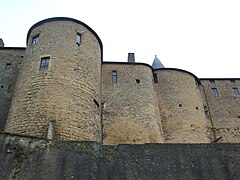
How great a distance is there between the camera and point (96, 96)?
12.7 meters

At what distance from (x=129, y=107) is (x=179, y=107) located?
13.8 feet

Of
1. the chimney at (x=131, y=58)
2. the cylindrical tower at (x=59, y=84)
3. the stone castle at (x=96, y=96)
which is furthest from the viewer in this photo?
the chimney at (x=131, y=58)

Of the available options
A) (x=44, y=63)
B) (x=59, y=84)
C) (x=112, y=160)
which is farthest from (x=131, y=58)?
(x=112, y=160)

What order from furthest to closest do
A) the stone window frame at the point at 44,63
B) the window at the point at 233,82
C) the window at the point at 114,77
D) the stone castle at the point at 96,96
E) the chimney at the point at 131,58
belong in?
the window at the point at 233,82, the chimney at the point at 131,58, the window at the point at 114,77, the stone window frame at the point at 44,63, the stone castle at the point at 96,96

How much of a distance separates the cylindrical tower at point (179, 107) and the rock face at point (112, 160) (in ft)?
28.4

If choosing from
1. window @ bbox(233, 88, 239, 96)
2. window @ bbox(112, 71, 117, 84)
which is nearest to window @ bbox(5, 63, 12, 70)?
window @ bbox(112, 71, 117, 84)

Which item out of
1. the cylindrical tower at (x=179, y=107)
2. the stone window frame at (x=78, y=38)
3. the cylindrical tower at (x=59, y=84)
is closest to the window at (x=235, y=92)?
the cylindrical tower at (x=179, y=107)

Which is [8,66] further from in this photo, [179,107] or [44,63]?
[179,107]

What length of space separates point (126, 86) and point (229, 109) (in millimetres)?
10333

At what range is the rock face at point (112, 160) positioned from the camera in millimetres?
7070

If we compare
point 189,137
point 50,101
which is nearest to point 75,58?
point 50,101

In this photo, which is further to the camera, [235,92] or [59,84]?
[235,92]

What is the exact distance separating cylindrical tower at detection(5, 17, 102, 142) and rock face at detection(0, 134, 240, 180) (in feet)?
7.84

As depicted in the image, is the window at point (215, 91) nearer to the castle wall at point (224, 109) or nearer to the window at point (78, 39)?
the castle wall at point (224, 109)
